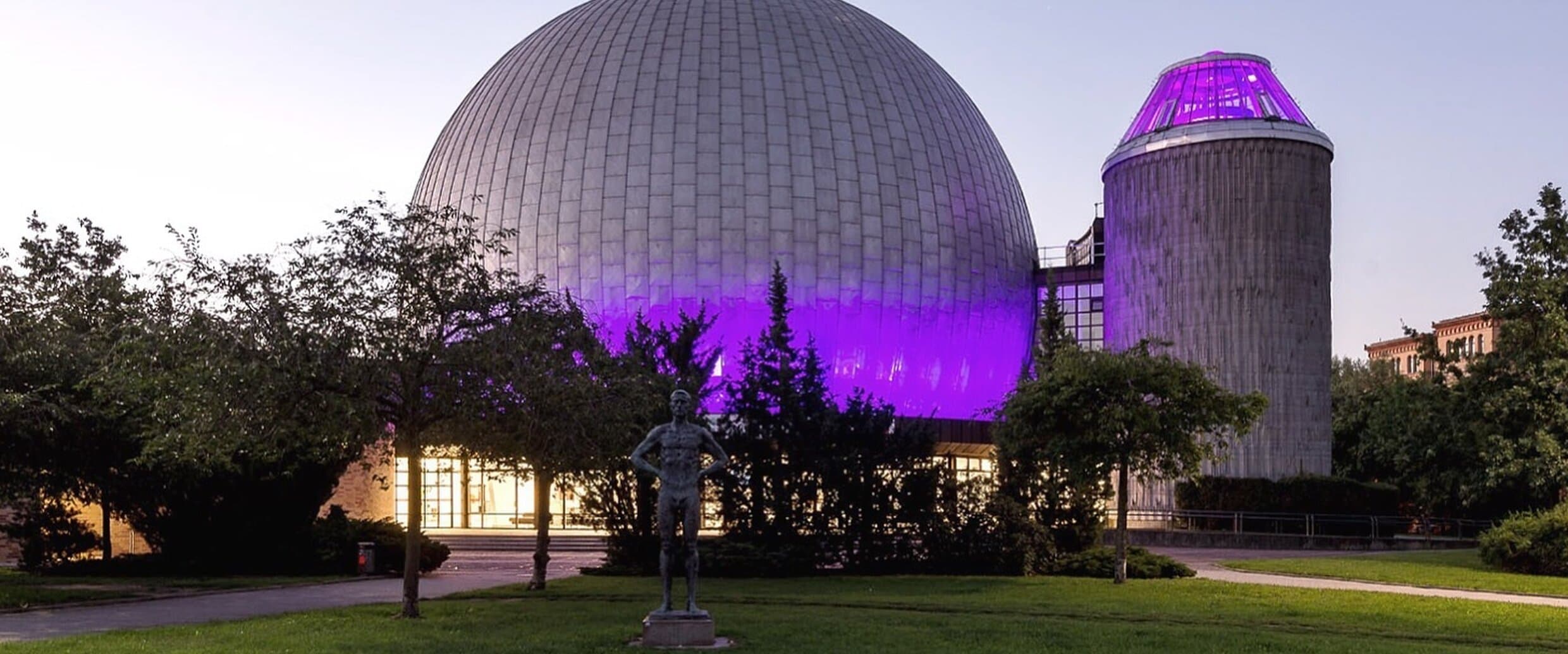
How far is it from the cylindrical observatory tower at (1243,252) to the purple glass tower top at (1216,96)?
6 centimetres

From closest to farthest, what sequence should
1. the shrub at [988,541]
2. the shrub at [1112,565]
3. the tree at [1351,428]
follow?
the shrub at [1112,565], the shrub at [988,541], the tree at [1351,428]

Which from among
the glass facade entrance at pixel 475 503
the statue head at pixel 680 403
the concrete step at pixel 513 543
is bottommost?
the concrete step at pixel 513 543

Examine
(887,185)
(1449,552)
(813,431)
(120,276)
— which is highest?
(887,185)

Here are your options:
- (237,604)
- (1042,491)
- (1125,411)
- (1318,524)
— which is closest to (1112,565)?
(1042,491)

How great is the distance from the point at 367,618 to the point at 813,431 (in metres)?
12.6

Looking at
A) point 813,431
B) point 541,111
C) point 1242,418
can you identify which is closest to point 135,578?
point 813,431

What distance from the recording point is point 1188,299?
5238cm

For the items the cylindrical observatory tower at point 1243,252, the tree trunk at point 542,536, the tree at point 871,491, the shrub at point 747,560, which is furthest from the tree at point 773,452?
the cylindrical observatory tower at point 1243,252

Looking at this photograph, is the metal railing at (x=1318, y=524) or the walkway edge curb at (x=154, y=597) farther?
the metal railing at (x=1318, y=524)

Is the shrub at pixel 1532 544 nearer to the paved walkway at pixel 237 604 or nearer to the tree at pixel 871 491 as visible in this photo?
the tree at pixel 871 491

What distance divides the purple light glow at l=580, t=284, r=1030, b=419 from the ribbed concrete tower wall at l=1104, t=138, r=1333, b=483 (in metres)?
5.86

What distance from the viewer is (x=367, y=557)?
30797mm

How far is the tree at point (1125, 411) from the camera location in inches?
1110

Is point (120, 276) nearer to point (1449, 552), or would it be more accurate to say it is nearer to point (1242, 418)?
point (1242, 418)
